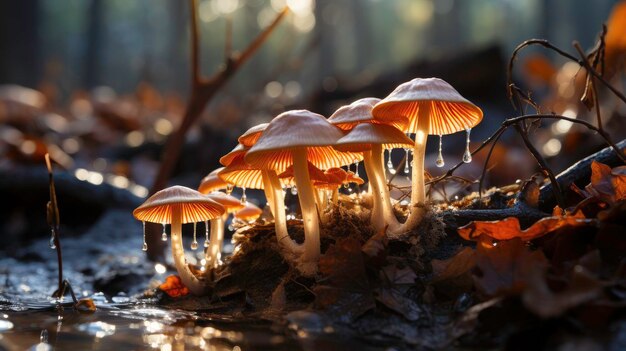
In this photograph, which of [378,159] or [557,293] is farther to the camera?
[378,159]

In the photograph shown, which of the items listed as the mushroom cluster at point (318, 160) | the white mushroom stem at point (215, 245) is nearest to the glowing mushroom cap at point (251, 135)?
the mushroom cluster at point (318, 160)

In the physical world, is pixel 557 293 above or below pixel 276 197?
below

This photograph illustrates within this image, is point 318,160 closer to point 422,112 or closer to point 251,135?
point 251,135

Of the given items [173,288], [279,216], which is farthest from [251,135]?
[173,288]

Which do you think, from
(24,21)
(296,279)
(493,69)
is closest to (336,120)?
(296,279)

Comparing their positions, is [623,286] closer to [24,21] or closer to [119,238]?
[119,238]

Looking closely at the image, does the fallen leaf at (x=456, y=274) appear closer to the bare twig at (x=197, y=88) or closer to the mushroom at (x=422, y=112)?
the mushroom at (x=422, y=112)
